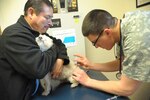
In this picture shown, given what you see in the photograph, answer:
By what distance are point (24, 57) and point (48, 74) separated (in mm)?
289

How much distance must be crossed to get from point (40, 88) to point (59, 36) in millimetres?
630

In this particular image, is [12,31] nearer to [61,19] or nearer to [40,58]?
[40,58]

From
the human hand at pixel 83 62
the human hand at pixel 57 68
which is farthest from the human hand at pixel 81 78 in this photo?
the human hand at pixel 83 62

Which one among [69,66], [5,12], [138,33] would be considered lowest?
[69,66]

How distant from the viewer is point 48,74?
4.88 feet

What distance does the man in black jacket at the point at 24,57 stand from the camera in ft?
4.15

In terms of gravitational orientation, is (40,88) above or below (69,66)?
below

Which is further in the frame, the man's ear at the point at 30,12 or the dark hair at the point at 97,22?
the man's ear at the point at 30,12

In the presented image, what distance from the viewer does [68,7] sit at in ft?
6.64

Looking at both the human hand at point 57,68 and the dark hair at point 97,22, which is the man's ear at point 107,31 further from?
the human hand at point 57,68

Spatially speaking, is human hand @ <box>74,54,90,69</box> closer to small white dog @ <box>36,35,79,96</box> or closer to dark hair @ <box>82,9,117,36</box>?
small white dog @ <box>36,35,79,96</box>

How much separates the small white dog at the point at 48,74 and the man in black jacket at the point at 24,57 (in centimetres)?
6

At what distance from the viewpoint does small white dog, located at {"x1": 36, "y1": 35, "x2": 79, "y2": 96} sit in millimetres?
1449

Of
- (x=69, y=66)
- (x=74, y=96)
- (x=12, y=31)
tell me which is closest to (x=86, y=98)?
(x=74, y=96)
